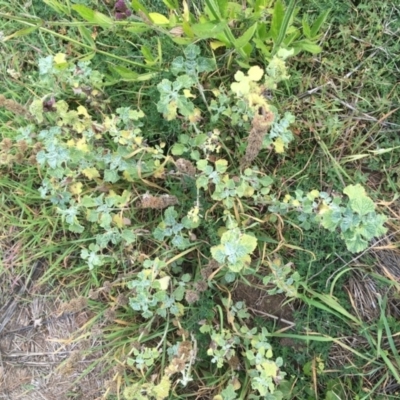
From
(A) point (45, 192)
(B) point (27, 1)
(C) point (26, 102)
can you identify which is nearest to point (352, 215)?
(A) point (45, 192)

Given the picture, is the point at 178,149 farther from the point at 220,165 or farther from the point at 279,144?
the point at 279,144

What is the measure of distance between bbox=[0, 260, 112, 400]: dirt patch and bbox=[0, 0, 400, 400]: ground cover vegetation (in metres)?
0.12

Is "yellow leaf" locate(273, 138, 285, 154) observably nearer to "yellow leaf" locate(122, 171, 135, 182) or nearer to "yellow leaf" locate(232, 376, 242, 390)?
"yellow leaf" locate(122, 171, 135, 182)

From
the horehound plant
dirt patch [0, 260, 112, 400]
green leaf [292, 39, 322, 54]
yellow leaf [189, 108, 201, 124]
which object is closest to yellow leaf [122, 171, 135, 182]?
the horehound plant

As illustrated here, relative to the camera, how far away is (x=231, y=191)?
170 cm

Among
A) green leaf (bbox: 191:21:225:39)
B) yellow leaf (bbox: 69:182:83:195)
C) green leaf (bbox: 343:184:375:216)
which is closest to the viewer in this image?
green leaf (bbox: 343:184:375:216)

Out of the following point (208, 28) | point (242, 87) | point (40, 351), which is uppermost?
point (208, 28)

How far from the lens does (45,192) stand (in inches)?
72.1

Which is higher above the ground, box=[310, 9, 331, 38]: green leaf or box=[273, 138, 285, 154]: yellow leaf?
box=[310, 9, 331, 38]: green leaf

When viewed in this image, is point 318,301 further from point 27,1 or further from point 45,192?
point 27,1

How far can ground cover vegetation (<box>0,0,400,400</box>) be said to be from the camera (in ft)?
5.62

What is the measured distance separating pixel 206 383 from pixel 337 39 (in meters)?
1.33

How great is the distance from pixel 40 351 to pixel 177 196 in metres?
0.90

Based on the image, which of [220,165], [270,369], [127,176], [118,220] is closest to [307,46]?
[220,165]
